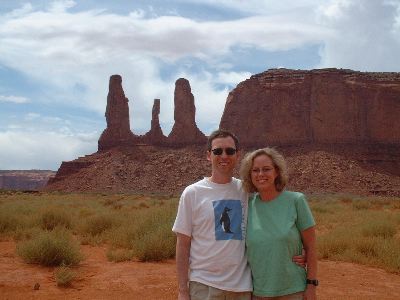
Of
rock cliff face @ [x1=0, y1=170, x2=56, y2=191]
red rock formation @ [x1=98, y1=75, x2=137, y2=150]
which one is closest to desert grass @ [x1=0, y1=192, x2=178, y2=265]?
red rock formation @ [x1=98, y1=75, x2=137, y2=150]

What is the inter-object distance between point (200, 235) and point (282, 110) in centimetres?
6317

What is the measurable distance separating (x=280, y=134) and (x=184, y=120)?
1308 centimetres

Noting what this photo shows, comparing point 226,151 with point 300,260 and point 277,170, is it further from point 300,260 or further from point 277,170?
point 300,260

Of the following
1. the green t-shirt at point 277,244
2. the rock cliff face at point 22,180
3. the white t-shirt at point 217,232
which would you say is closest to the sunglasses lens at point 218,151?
the white t-shirt at point 217,232

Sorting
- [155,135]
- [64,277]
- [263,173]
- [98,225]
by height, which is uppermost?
[155,135]

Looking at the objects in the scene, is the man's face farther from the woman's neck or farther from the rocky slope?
the rocky slope

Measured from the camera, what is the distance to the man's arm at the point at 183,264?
3.46 m

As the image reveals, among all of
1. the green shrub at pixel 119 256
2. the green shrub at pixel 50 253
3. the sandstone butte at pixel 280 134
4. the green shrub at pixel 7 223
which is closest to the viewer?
the green shrub at pixel 50 253

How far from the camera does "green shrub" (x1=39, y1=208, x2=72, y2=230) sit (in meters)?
13.8

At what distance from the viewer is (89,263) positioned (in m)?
9.55

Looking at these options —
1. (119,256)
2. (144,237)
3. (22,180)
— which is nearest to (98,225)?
(144,237)

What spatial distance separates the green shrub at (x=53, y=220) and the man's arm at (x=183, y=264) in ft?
35.9

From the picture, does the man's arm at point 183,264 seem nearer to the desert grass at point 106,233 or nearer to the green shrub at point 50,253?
the green shrub at point 50,253

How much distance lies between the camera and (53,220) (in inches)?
557
